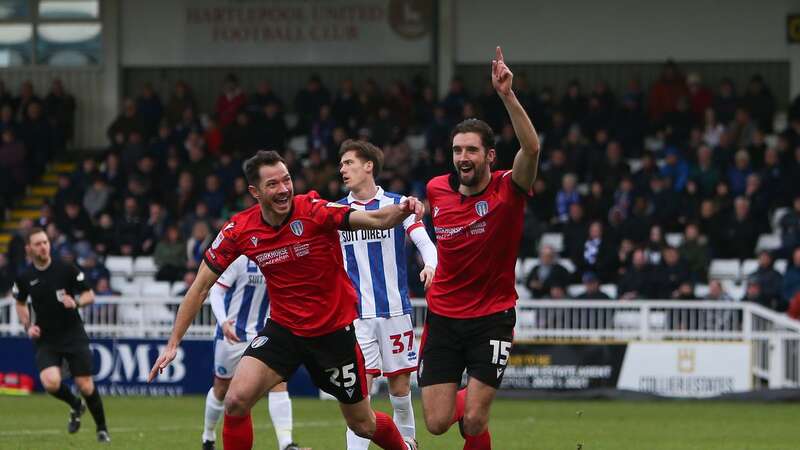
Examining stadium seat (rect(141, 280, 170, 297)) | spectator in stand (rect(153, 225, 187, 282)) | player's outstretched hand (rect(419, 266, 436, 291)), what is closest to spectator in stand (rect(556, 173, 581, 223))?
spectator in stand (rect(153, 225, 187, 282))

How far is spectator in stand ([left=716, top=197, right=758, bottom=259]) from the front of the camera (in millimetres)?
22656

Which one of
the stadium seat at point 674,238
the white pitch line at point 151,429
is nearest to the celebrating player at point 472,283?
the white pitch line at point 151,429

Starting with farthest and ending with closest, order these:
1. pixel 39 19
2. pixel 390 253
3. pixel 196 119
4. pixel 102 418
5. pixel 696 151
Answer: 1. pixel 39 19
2. pixel 196 119
3. pixel 696 151
4. pixel 102 418
5. pixel 390 253

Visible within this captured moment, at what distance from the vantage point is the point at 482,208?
9.40 metres

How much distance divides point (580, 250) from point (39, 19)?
1424cm

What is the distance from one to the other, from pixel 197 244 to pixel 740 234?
27.7 feet

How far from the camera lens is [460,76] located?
29.0 m

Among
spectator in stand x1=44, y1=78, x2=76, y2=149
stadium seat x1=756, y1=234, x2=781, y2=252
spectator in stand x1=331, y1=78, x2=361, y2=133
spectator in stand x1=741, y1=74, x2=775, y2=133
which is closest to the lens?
stadium seat x1=756, y1=234, x2=781, y2=252

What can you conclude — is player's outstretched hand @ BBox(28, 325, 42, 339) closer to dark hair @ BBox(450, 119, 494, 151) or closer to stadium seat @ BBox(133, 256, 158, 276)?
dark hair @ BBox(450, 119, 494, 151)

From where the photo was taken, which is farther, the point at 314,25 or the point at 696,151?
the point at 314,25

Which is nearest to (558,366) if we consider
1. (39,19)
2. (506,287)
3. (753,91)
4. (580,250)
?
(580,250)

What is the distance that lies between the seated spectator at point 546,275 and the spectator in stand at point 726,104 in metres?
5.37

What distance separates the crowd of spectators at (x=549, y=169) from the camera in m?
22.3

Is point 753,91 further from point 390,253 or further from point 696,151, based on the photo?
A: point 390,253
